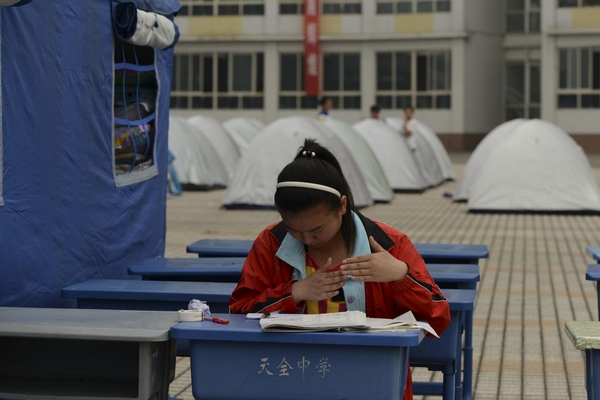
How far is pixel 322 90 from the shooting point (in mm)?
43906

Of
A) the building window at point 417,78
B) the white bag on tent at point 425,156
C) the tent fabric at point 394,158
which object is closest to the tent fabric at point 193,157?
the tent fabric at point 394,158

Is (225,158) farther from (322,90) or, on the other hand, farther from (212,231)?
(322,90)

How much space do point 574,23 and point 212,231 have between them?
29143mm

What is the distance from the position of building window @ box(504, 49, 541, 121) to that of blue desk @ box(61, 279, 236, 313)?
41816 millimetres

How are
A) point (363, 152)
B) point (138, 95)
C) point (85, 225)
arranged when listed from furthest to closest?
point (363, 152) → point (138, 95) → point (85, 225)

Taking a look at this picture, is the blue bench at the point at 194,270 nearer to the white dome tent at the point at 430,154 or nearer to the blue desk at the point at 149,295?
the blue desk at the point at 149,295

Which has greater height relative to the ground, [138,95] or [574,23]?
[574,23]

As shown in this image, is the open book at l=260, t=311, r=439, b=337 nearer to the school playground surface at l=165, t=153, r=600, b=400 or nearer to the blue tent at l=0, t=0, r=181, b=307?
the blue tent at l=0, t=0, r=181, b=307

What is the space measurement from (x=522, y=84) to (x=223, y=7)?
42.1ft

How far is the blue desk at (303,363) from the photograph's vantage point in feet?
11.3

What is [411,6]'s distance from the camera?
140 ft

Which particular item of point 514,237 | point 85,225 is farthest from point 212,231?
point 85,225

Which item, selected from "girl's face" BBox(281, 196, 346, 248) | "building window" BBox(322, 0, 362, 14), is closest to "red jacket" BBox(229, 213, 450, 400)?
"girl's face" BBox(281, 196, 346, 248)

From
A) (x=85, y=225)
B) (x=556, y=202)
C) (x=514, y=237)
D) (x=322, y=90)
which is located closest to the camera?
(x=85, y=225)
